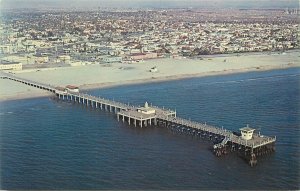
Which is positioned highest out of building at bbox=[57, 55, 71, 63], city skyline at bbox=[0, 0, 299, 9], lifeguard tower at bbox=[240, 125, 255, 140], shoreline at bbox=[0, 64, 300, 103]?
city skyline at bbox=[0, 0, 299, 9]

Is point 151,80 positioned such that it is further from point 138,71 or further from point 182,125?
point 182,125

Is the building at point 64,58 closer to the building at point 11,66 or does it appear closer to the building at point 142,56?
the building at point 11,66

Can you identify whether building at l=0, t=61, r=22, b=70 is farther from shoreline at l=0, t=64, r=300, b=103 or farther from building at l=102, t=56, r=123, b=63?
shoreline at l=0, t=64, r=300, b=103

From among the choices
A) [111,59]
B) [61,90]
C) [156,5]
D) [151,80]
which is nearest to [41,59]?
[111,59]

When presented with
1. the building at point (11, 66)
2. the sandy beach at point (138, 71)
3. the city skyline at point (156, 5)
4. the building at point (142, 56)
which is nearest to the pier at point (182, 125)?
the sandy beach at point (138, 71)

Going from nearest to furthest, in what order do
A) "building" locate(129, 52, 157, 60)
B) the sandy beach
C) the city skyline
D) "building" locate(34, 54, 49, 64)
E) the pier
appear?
the pier → the sandy beach → "building" locate(34, 54, 49, 64) → "building" locate(129, 52, 157, 60) → the city skyline

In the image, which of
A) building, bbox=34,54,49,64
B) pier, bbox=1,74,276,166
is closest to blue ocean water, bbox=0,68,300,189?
pier, bbox=1,74,276,166
